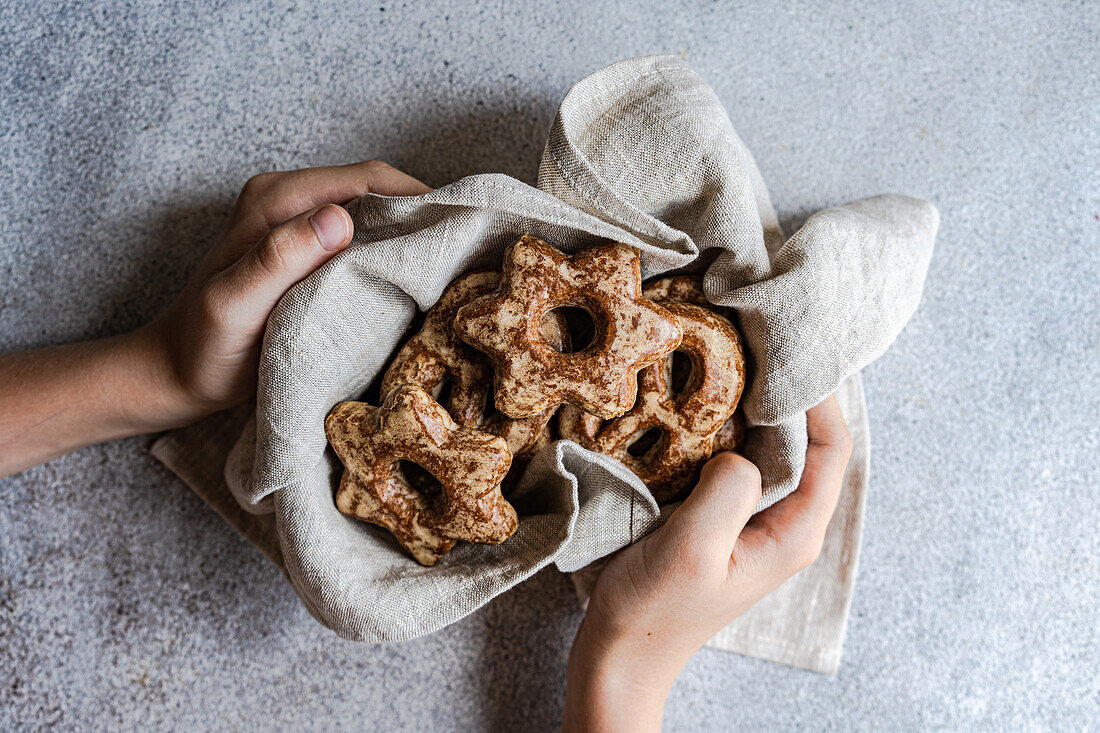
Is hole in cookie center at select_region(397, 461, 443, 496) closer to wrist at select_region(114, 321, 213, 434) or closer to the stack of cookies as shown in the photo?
the stack of cookies

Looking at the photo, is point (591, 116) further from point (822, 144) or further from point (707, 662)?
point (707, 662)

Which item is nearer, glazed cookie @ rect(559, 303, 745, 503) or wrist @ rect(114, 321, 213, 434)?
glazed cookie @ rect(559, 303, 745, 503)

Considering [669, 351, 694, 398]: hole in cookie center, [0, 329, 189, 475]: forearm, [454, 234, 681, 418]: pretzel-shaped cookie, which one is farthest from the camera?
[0, 329, 189, 475]: forearm

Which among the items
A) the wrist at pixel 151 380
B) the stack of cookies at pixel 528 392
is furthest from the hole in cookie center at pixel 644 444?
the wrist at pixel 151 380

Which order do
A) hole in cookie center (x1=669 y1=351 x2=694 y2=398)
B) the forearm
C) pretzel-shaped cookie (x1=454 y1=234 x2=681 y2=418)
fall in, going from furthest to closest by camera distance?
1. the forearm
2. hole in cookie center (x1=669 y1=351 x2=694 y2=398)
3. pretzel-shaped cookie (x1=454 y1=234 x2=681 y2=418)

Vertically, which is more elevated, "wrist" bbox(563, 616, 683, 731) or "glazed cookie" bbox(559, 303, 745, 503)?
"glazed cookie" bbox(559, 303, 745, 503)

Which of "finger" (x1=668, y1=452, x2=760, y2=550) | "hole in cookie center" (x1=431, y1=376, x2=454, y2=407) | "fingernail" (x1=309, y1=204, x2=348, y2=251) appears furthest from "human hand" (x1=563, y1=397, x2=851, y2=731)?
"fingernail" (x1=309, y1=204, x2=348, y2=251)

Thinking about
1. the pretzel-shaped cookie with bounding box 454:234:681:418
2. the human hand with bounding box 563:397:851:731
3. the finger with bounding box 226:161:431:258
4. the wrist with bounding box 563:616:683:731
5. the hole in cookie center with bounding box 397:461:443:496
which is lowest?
the wrist with bounding box 563:616:683:731
